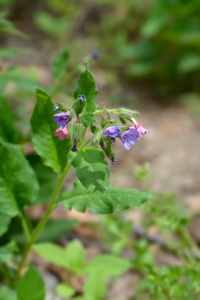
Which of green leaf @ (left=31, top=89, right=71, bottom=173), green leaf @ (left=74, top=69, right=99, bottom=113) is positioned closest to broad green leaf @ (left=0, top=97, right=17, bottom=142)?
green leaf @ (left=31, top=89, right=71, bottom=173)

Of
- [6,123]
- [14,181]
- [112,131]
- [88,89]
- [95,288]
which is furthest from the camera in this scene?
[6,123]

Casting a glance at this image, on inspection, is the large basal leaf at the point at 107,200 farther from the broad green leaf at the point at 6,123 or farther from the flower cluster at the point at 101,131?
the broad green leaf at the point at 6,123

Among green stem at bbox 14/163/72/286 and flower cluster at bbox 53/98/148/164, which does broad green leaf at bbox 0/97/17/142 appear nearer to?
green stem at bbox 14/163/72/286

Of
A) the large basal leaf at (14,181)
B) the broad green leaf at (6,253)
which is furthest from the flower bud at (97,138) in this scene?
the broad green leaf at (6,253)

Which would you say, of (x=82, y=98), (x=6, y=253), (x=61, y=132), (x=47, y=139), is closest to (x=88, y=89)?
(x=82, y=98)

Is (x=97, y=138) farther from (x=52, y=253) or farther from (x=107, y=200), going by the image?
(x=52, y=253)

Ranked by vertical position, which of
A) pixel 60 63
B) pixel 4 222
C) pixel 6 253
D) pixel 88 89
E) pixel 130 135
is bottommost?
pixel 6 253

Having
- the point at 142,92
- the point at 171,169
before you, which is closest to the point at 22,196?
the point at 171,169
